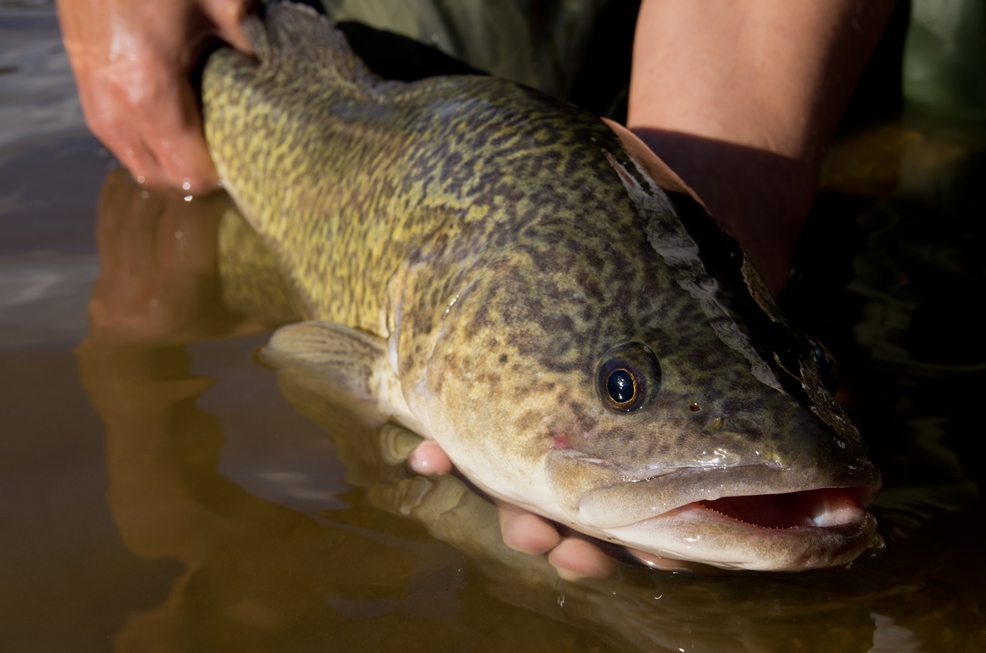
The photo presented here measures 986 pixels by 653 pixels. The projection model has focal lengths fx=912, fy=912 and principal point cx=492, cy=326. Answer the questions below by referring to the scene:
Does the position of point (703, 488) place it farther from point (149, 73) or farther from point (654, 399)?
point (149, 73)

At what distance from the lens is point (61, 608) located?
1.90 meters

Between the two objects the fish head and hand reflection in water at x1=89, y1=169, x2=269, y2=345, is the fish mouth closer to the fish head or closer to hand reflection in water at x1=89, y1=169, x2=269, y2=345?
the fish head

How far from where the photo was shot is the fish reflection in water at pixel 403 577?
1.90 metres

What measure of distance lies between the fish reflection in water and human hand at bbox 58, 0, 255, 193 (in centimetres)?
180

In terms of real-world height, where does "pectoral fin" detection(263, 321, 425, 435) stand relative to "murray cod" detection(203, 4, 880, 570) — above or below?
below

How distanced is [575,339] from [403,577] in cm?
66

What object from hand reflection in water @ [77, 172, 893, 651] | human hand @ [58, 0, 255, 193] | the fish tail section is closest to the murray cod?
hand reflection in water @ [77, 172, 893, 651]

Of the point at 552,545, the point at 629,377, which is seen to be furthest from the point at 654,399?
the point at 552,545

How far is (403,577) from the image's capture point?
80.7 inches

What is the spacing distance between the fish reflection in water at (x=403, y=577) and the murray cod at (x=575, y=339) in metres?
0.14

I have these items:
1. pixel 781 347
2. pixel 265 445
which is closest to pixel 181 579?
pixel 265 445

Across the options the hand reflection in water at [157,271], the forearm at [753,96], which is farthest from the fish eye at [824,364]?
the hand reflection in water at [157,271]

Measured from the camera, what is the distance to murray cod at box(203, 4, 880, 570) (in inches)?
71.0

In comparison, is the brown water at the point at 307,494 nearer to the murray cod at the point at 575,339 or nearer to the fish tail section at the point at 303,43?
the murray cod at the point at 575,339
